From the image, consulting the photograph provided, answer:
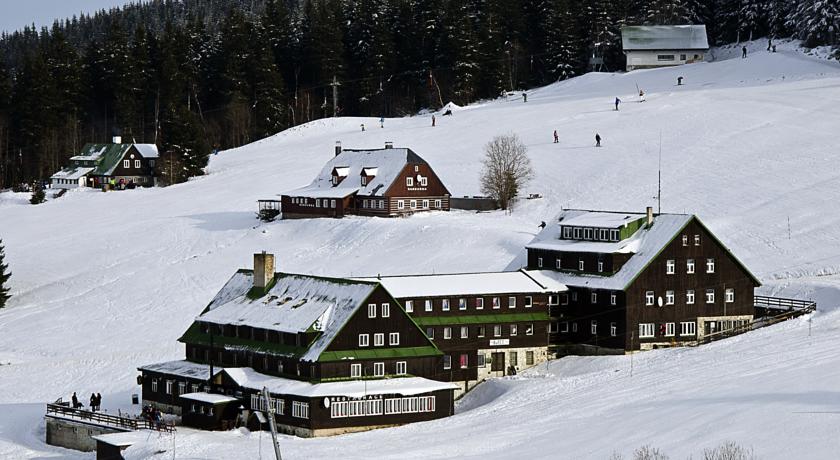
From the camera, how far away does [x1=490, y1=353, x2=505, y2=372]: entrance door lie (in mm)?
61969

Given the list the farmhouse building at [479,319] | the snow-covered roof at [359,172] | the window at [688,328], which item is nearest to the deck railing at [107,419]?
the farmhouse building at [479,319]

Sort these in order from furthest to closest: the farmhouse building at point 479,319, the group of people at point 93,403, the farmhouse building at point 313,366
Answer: the farmhouse building at point 479,319 < the group of people at point 93,403 < the farmhouse building at point 313,366

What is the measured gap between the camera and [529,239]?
76750 mm

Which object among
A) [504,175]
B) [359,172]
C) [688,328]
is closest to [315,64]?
[359,172]

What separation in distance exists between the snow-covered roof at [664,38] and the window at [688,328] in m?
75.9

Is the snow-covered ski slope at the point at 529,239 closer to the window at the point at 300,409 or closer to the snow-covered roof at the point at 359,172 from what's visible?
the window at the point at 300,409

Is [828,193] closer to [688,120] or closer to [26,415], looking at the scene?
[688,120]

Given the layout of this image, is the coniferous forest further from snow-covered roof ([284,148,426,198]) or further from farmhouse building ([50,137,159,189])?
snow-covered roof ([284,148,426,198])

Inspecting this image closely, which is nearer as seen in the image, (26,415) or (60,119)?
(26,415)

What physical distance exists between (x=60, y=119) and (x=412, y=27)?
3754cm

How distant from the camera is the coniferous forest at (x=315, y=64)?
134m

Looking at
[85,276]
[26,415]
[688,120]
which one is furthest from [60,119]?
[26,415]

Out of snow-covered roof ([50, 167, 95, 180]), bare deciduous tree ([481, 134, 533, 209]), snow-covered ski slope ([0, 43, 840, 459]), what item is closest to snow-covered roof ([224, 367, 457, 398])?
snow-covered ski slope ([0, 43, 840, 459])

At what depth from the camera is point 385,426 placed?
53.2 metres
